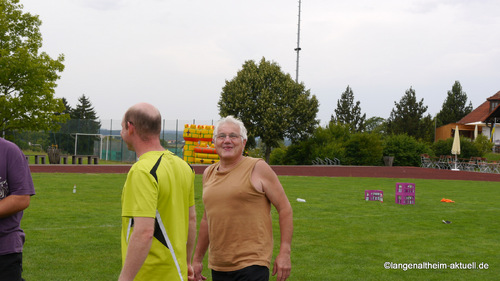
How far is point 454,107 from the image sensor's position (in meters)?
79.9

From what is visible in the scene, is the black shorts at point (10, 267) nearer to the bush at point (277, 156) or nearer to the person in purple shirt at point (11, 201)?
the person in purple shirt at point (11, 201)

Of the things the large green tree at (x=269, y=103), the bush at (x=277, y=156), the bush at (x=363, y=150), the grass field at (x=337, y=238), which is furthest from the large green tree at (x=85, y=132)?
the grass field at (x=337, y=238)

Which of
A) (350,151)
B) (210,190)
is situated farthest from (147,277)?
(350,151)

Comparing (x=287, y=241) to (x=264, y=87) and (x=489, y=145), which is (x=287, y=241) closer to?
(x=264, y=87)

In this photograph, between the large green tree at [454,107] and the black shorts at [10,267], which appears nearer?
the black shorts at [10,267]

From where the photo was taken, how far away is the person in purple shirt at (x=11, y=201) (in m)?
3.59

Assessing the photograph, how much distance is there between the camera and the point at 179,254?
3154 millimetres

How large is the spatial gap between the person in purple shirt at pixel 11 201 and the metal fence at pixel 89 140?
36.8m

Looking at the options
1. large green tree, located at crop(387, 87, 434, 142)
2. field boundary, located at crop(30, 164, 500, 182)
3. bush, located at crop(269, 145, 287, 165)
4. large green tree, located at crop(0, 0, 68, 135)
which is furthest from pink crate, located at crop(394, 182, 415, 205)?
large green tree, located at crop(387, 87, 434, 142)

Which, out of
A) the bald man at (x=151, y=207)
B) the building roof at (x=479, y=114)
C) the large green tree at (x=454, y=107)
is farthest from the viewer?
the large green tree at (x=454, y=107)

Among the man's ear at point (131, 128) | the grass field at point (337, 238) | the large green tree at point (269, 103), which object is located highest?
the large green tree at point (269, 103)

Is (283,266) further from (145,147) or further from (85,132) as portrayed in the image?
(85,132)

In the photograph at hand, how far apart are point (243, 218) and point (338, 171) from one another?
3080 centimetres

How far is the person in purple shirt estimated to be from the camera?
3.59m
